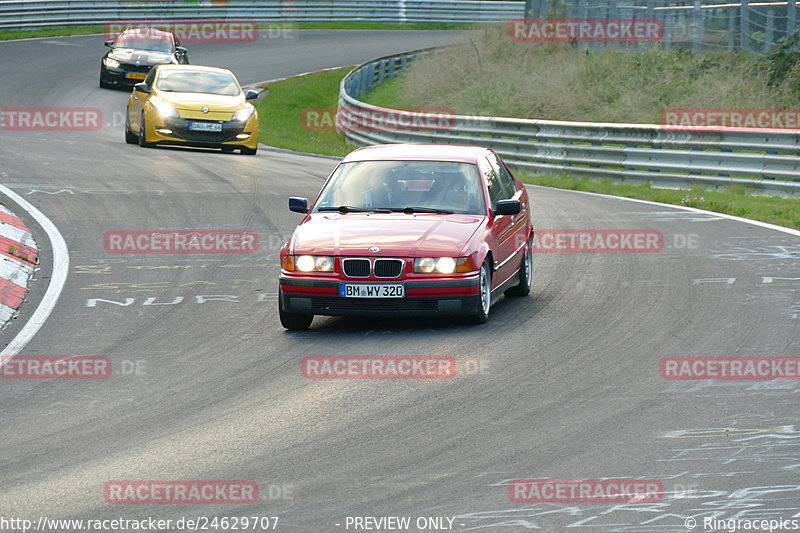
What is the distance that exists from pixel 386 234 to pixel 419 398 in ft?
8.14

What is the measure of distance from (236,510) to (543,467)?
1600 millimetres

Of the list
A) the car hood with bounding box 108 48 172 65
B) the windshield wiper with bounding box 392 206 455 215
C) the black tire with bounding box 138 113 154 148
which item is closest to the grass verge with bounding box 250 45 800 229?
the car hood with bounding box 108 48 172 65

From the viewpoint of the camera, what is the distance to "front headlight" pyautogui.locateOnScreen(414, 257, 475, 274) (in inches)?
384

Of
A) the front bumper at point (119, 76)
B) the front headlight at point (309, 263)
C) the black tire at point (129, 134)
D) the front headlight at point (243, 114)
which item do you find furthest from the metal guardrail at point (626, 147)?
the front headlight at point (309, 263)

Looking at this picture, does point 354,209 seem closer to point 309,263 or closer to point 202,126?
point 309,263

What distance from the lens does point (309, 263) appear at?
9.88 m

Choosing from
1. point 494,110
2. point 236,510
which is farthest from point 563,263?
point 494,110

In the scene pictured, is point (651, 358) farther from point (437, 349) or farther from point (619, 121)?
point (619, 121)

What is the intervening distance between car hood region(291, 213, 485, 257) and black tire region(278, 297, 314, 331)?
0.50 meters

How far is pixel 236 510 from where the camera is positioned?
18.8 ft

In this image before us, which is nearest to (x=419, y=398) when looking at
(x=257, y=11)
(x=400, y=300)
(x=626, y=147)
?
(x=400, y=300)

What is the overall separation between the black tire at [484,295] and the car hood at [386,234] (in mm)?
308

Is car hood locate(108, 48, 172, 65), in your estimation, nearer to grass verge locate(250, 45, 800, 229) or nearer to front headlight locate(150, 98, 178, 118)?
grass verge locate(250, 45, 800, 229)

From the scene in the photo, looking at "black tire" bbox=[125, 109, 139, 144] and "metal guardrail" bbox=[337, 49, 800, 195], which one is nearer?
"metal guardrail" bbox=[337, 49, 800, 195]
